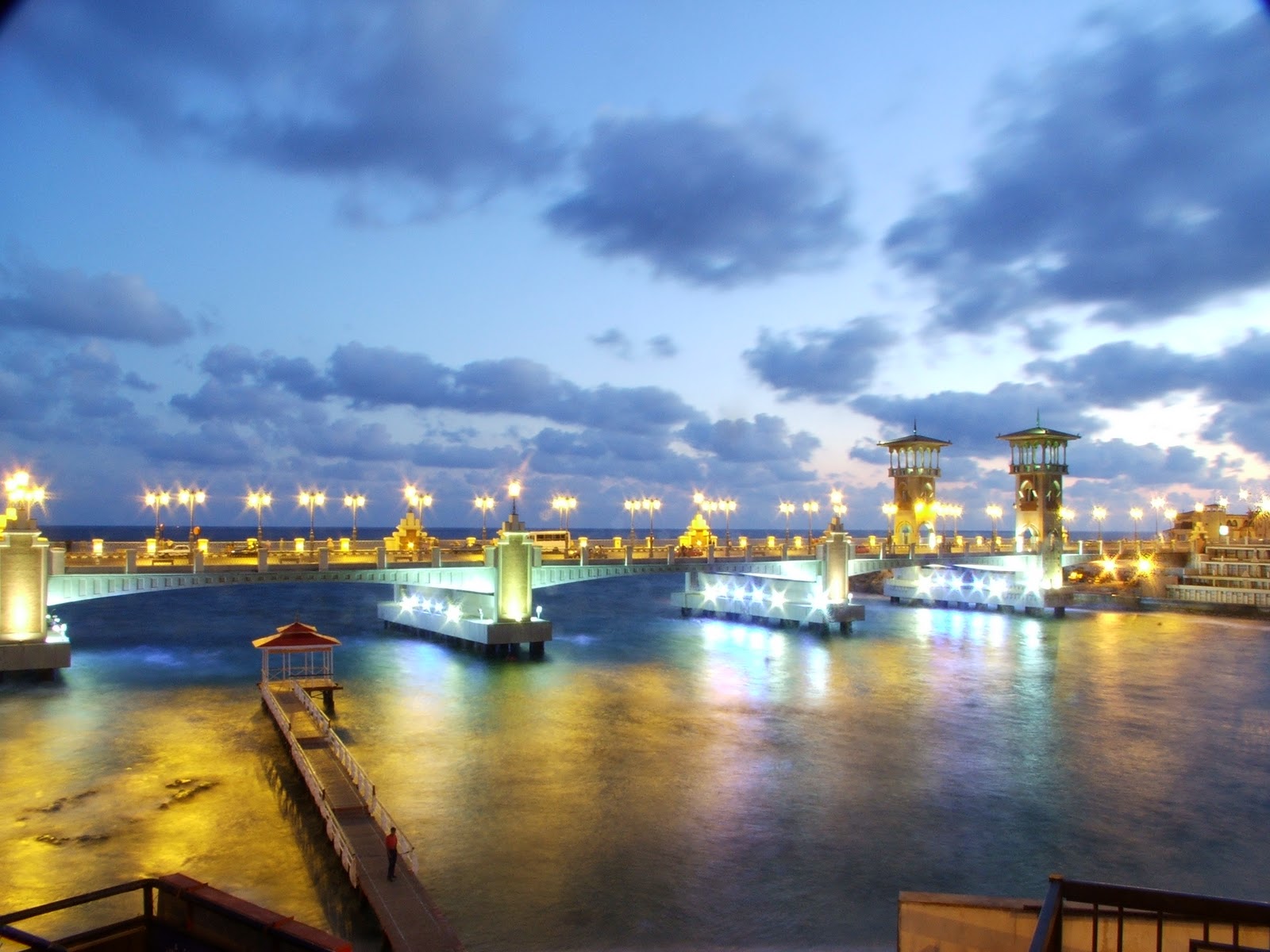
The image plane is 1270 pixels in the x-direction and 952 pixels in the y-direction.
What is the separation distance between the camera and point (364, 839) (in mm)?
18453

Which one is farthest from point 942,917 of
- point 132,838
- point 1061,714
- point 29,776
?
point 1061,714

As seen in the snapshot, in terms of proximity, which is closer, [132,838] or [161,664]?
[132,838]

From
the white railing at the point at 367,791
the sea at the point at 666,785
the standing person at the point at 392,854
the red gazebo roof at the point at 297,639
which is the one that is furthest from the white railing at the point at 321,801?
the red gazebo roof at the point at 297,639

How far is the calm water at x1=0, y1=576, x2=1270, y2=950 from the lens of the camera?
18.6 meters

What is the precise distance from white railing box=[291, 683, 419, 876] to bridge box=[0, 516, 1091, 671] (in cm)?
1738

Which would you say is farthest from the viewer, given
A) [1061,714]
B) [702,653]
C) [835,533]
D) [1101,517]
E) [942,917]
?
[1101,517]

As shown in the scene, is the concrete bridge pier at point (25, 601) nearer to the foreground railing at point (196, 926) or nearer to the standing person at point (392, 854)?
the standing person at point (392, 854)

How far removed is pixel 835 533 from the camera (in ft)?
215

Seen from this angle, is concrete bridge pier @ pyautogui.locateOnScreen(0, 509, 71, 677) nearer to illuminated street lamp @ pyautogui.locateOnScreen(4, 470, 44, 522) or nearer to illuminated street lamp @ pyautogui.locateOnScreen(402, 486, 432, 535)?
illuminated street lamp @ pyautogui.locateOnScreen(4, 470, 44, 522)

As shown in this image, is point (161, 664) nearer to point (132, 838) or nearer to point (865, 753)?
point (132, 838)

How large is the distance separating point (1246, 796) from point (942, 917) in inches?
802

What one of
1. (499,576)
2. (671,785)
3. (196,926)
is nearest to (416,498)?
(499,576)

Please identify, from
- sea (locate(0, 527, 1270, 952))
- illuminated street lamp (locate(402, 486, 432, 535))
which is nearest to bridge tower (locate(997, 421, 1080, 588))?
sea (locate(0, 527, 1270, 952))

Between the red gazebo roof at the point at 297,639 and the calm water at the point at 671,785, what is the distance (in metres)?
2.77
